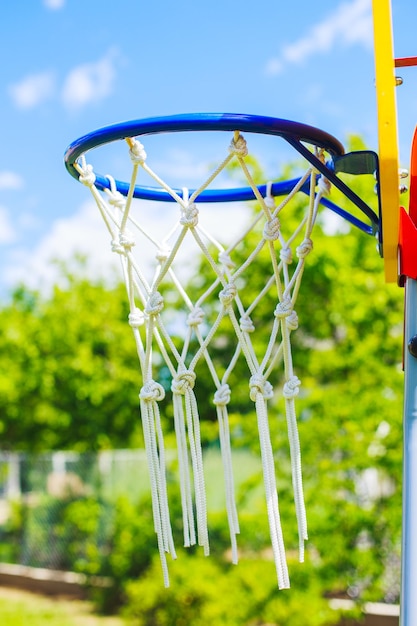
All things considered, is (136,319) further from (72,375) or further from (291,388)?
(72,375)

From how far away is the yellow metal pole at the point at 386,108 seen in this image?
148 cm

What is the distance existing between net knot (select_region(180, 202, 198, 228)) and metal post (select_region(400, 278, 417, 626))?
521 mm

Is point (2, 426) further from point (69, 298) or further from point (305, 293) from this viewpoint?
point (305, 293)

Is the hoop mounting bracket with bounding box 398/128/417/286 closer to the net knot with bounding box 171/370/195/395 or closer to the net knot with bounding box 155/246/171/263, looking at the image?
the net knot with bounding box 171/370/195/395

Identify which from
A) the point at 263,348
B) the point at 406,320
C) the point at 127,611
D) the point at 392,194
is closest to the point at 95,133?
the point at 392,194

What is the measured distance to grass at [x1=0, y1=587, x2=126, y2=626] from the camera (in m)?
5.51

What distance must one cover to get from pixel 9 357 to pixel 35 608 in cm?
247

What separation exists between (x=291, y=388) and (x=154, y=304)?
38 cm

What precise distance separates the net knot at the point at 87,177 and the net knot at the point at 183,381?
0.53m

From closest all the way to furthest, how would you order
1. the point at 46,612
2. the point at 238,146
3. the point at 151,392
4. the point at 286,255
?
the point at 238,146, the point at 151,392, the point at 286,255, the point at 46,612

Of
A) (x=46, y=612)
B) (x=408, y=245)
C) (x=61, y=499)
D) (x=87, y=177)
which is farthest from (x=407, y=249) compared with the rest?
(x=61, y=499)

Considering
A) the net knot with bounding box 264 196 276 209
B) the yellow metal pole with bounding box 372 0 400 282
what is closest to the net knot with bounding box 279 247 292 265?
the net knot with bounding box 264 196 276 209

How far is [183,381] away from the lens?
6.06 ft

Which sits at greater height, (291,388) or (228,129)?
(228,129)
